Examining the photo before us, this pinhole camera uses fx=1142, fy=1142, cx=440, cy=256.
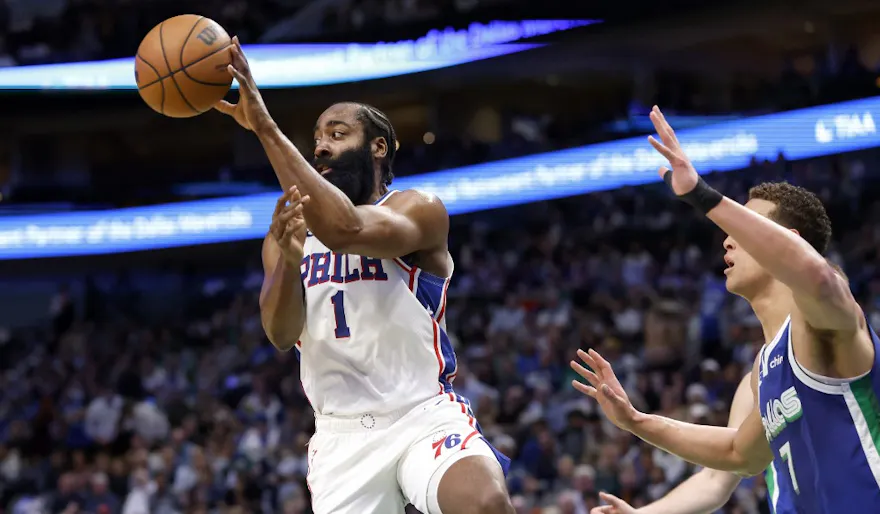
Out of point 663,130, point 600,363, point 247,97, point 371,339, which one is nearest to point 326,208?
point 247,97

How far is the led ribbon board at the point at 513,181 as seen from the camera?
1395 centimetres

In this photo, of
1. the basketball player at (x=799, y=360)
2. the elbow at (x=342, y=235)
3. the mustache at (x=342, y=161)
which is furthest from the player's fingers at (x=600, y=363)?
the mustache at (x=342, y=161)

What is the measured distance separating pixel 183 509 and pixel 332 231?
7.62 m

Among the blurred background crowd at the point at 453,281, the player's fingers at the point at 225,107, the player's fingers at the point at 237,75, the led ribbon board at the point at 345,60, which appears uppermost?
the led ribbon board at the point at 345,60

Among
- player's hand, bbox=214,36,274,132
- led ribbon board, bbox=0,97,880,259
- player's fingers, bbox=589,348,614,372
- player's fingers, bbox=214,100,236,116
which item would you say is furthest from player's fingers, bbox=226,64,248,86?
led ribbon board, bbox=0,97,880,259

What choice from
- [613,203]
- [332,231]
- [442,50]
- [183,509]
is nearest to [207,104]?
[332,231]

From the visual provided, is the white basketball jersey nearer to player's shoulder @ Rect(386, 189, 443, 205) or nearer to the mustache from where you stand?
player's shoulder @ Rect(386, 189, 443, 205)

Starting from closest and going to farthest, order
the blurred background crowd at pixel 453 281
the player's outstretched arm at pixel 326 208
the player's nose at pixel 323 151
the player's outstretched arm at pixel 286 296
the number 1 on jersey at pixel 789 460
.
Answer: the number 1 on jersey at pixel 789 460 → the player's outstretched arm at pixel 326 208 → the player's outstretched arm at pixel 286 296 → the player's nose at pixel 323 151 → the blurred background crowd at pixel 453 281

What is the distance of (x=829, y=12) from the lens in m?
16.0

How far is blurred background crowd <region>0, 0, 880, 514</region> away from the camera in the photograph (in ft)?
35.1

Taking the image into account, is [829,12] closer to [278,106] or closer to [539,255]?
[539,255]

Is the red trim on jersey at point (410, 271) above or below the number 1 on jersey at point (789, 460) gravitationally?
above

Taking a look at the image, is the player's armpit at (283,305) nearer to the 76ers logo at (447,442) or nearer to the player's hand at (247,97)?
the player's hand at (247,97)

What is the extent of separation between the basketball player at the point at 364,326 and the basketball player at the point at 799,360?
94 centimetres
